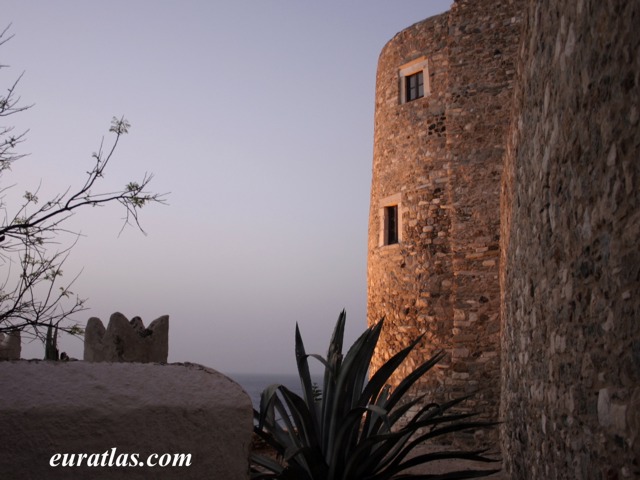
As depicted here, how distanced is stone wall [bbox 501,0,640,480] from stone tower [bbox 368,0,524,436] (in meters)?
4.87

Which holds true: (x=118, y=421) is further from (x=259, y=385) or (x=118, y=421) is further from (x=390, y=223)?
(x=259, y=385)

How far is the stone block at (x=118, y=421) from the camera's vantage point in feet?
5.78

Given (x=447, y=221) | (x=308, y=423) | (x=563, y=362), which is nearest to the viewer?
(x=563, y=362)

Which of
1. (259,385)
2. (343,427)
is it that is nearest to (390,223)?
(343,427)

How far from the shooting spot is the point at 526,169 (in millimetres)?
4043

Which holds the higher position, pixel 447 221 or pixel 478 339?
pixel 447 221

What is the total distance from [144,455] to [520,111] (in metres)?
3.46

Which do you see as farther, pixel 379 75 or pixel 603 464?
pixel 379 75

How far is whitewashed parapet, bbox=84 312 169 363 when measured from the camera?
309cm

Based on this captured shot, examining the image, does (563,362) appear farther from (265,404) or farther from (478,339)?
(478,339)

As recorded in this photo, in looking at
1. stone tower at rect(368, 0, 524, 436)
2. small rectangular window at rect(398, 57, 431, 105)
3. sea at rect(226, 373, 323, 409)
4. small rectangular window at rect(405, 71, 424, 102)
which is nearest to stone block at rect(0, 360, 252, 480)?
sea at rect(226, 373, 323, 409)

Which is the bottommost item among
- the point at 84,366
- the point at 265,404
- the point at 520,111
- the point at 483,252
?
the point at 265,404

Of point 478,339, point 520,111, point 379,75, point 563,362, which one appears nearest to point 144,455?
point 563,362

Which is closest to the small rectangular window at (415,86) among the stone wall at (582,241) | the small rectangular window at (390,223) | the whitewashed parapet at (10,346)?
the small rectangular window at (390,223)
